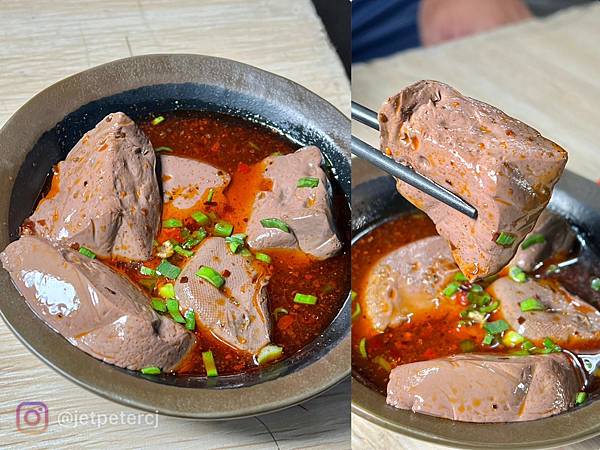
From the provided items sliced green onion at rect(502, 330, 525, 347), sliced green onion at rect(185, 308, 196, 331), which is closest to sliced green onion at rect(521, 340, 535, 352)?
sliced green onion at rect(502, 330, 525, 347)

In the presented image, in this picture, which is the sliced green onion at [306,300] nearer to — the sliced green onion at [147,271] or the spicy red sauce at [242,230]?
the spicy red sauce at [242,230]

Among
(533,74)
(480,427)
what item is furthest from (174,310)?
(533,74)

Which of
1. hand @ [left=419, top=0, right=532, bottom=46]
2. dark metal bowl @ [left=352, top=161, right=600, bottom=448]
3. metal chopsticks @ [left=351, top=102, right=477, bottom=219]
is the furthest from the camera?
hand @ [left=419, top=0, right=532, bottom=46]

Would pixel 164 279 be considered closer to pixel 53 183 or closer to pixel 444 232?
pixel 53 183

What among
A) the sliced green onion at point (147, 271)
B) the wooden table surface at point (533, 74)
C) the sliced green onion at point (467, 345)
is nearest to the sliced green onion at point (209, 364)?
the sliced green onion at point (147, 271)

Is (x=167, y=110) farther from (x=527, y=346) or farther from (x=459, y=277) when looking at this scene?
(x=527, y=346)

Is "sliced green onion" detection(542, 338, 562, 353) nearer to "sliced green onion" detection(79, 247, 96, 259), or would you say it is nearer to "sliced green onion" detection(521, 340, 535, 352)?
"sliced green onion" detection(521, 340, 535, 352)

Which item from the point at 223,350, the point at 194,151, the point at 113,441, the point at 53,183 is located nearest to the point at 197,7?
the point at 194,151
